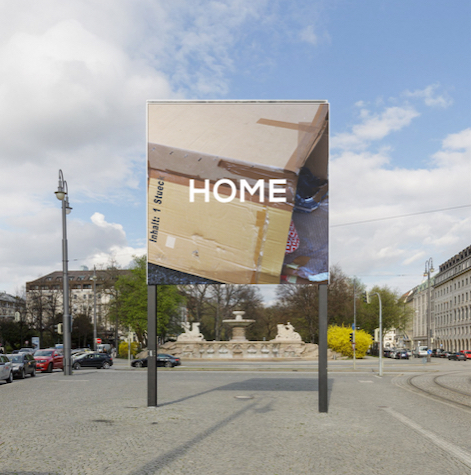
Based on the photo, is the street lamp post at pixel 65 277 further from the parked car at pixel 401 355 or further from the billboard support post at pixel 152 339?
the parked car at pixel 401 355

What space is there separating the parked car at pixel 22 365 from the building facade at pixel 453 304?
8548cm

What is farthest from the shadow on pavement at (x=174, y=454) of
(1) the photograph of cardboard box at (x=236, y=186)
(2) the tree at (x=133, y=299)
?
(2) the tree at (x=133, y=299)

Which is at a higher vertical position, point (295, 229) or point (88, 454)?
point (295, 229)

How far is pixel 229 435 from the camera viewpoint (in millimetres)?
10430

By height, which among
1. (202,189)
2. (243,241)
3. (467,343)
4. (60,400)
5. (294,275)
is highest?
(202,189)

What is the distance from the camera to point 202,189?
14.1 meters

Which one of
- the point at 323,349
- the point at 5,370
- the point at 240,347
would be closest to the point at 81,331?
the point at 240,347

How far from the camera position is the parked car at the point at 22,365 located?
26781 millimetres

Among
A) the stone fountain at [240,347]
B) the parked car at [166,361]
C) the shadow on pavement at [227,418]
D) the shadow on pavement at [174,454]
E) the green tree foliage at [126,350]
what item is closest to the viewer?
the shadow on pavement at [174,454]

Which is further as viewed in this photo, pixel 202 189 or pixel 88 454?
pixel 202 189

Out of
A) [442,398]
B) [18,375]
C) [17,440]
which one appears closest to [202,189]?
[17,440]

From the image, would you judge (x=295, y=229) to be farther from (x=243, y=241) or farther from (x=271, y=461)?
(x=271, y=461)

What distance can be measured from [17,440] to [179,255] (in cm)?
596

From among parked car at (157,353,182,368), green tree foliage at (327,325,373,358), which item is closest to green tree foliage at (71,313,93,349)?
green tree foliage at (327,325,373,358)
